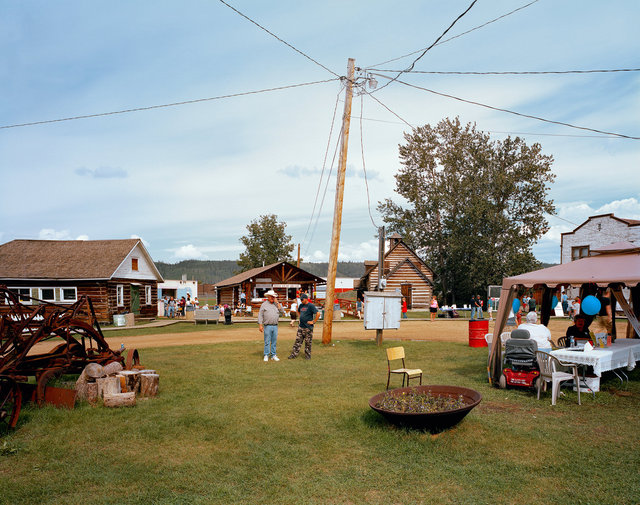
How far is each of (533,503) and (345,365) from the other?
831 centimetres

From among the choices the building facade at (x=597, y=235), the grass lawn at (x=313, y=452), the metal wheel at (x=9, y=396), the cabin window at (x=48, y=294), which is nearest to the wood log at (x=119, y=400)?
the grass lawn at (x=313, y=452)

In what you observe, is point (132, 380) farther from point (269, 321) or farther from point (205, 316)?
point (205, 316)

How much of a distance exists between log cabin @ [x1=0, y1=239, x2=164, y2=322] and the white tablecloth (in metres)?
26.4

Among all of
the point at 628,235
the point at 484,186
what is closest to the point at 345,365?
the point at 628,235

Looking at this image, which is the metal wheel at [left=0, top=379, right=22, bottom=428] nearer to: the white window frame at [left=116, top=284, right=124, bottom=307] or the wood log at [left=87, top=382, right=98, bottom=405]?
the wood log at [left=87, top=382, right=98, bottom=405]

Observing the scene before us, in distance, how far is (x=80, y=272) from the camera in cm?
3128

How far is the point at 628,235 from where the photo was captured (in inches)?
1506

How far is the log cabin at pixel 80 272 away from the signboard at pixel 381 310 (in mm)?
19231

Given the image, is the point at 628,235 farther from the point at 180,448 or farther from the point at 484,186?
the point at 180,448

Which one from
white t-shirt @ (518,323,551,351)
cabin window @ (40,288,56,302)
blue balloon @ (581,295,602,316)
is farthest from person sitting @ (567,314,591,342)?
cabin window @ (40,288,56,302)

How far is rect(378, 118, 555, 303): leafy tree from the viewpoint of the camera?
46688 millimetres

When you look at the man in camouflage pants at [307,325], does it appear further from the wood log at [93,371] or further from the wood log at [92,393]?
the wood log at [92,393]

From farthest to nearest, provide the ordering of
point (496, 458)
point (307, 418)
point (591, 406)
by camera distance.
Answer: point (591, 406) → point (307, 418) → point (496, 458)

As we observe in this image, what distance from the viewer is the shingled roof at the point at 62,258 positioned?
30906 mm
